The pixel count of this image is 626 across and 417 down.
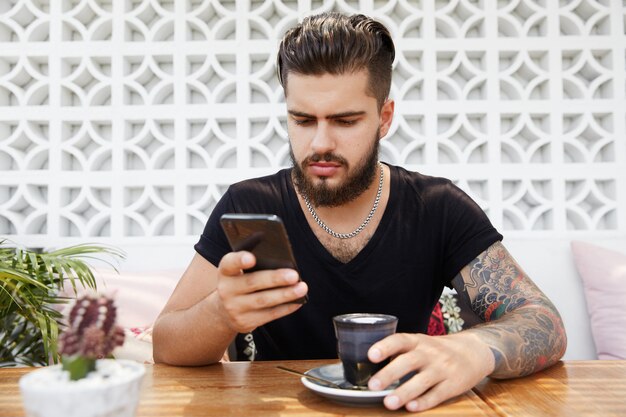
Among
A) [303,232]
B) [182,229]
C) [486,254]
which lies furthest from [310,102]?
[182,229]

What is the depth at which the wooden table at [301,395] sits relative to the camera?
0.73 m

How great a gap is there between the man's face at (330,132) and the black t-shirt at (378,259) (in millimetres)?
132

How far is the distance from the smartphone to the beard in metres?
0.50

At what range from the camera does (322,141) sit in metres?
1.25

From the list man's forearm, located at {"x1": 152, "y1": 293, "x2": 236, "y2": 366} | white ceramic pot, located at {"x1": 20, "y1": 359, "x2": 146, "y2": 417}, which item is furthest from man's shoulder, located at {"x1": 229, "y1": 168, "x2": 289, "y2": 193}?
white ceramic pot, located at {"x1": 20, "y1": 359, "x2": 146, "y2": 417}

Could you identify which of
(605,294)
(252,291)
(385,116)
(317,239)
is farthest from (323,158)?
(605,294)

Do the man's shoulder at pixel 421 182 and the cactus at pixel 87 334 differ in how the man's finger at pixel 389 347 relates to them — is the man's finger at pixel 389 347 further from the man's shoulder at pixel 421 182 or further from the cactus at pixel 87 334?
the man's shoulder at pixel 421 182

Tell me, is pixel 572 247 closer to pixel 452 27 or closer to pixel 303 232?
pixel 452 27

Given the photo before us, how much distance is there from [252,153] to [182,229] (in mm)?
486

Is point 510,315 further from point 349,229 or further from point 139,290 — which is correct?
point 139,290

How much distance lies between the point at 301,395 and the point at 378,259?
581 millimetres

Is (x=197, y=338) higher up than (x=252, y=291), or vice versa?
(x=252, y=291)

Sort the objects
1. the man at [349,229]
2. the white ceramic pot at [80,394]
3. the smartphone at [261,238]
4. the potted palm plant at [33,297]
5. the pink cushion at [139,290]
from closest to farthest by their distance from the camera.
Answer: the white ceramic pot at [80,394] < the smartphone at [261,238] < the man at [349,229] < the potted palm plant at [33,297] < the pink cushion at [139,290]

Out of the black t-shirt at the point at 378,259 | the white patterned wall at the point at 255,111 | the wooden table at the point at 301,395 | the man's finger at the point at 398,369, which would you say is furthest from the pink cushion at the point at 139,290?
the man's finger at the point at 398,369
